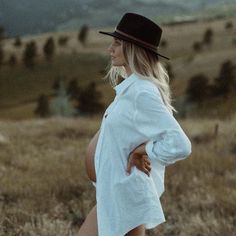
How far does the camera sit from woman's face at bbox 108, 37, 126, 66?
3.00 m

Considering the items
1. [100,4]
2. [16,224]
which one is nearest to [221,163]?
[16,224]

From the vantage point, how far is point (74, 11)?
2778cm

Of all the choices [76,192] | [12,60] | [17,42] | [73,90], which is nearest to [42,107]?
[73,90]

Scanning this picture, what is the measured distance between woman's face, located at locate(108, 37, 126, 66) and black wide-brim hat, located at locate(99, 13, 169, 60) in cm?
4

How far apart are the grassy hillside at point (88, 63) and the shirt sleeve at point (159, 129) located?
1903 cm

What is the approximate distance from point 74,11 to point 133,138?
83.0 ft

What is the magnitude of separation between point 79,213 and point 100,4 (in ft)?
78.0

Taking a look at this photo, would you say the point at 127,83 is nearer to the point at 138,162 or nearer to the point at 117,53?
the point at 117,53

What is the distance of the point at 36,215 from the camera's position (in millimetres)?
5402

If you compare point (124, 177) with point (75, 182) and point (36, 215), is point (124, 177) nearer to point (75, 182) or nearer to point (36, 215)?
point (36, 215)

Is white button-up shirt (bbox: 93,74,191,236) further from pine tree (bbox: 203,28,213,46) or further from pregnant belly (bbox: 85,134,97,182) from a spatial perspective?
pine tree (bbox: 203,28,213,46)

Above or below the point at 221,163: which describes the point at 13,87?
below

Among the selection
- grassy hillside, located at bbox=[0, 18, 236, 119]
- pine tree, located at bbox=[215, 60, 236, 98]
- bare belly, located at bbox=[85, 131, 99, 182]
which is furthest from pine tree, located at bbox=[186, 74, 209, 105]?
bare belly, located at bbox=[85, 131, 99, 182]

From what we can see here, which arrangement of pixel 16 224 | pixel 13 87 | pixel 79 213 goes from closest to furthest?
pixel 16 224 < pixel 79 213 < pixel 13 87
